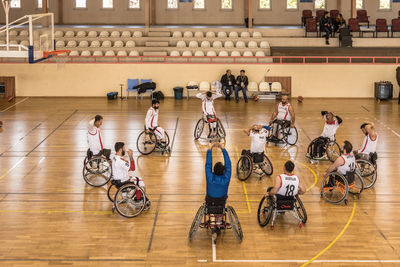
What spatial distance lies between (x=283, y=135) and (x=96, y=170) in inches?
237

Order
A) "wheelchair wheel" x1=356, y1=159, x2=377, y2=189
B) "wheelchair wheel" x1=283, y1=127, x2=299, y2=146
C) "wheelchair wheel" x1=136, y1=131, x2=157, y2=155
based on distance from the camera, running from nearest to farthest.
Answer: "wheelchair wheel" x1=356, y1=159, x2=377, y2=189, "wheelchair wheel" x1=136, y1=131, x2=157, y2=155, "wheelchair wheel" x1=283, y1=127, x2=299, y2=146

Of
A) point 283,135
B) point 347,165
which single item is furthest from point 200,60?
point 347,165

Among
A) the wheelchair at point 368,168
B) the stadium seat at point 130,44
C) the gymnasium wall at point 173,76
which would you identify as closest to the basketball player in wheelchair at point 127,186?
the wheelchair at point 368,168

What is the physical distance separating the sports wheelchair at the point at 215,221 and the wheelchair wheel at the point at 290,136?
7113 millimetres

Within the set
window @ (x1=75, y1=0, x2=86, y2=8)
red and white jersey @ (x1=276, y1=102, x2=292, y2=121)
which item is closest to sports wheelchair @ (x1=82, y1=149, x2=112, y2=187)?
red and white jersey @ (x1=276, y1=102, x2=292, y2=121)

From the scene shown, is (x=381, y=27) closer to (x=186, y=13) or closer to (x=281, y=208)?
(x=186, y=13)

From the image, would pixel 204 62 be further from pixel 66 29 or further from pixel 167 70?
pixel 66 29

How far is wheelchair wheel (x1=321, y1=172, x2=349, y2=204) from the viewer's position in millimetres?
12109

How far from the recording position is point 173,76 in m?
26.8

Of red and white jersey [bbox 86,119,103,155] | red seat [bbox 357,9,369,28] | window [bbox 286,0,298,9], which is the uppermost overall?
window [bbox 286,0,298,9]

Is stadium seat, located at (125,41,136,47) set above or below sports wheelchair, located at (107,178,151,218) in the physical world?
above

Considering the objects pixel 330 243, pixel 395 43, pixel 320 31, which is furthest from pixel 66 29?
pixel 330 243

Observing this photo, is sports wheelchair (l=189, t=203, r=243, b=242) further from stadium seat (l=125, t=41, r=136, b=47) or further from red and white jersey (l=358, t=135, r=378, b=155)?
stadium seat (l=125, t=41, r=136, b=47)

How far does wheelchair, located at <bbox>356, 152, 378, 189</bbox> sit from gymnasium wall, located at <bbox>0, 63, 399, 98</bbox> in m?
13.5
